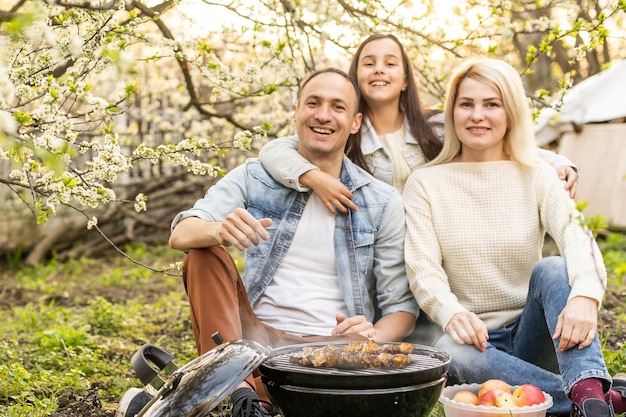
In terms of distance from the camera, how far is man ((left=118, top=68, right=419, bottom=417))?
339 centimetres

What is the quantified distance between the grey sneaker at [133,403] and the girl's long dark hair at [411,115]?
5.18 feet

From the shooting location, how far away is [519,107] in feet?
11.3

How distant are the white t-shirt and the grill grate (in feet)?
2.31

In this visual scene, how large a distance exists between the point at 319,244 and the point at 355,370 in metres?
1.18

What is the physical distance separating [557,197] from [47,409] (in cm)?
240

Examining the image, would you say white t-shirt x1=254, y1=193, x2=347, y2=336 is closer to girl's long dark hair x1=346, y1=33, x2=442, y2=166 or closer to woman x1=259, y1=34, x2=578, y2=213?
woman x1=259, y1=34, x2=578, y2=213

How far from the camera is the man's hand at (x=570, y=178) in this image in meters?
3.55

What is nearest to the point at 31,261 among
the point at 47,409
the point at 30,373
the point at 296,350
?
the point at 30,373

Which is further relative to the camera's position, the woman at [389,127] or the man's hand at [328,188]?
the woman at [389,127]

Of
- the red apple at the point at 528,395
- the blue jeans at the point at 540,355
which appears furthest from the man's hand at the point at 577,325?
the red apple at the point at 528,395

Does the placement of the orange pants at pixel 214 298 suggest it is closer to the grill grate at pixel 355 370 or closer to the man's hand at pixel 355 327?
the man's hand at pixel 355 327

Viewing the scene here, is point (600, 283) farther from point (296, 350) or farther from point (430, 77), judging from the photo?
point (430, 77)

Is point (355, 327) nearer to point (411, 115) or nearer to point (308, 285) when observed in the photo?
point (308, 285)

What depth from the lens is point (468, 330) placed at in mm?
3131
